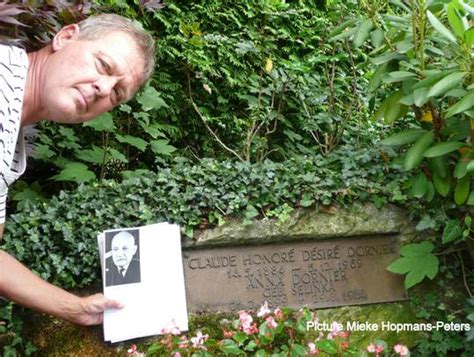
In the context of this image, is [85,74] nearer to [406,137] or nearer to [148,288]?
[148,288]

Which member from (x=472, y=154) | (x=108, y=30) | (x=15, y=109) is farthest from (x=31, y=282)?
(x=472, y=154)

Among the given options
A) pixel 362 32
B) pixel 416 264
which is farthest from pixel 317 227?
pixel 362 32

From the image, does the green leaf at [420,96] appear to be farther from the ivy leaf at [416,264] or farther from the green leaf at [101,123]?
the green leaf at [101,123]

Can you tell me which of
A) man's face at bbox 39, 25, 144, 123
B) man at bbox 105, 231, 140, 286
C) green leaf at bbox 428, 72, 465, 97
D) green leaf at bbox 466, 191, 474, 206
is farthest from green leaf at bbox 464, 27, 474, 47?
man at bbox 105, 231, 140, 286

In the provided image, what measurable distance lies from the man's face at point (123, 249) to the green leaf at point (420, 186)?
1217 mm

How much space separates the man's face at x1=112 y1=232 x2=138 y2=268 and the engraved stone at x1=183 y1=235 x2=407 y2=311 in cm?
26

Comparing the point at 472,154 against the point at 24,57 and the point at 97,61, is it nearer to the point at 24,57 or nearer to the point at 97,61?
the point at 97,61

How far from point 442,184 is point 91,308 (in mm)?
1531

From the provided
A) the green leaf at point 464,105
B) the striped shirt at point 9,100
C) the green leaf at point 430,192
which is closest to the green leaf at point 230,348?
the striped shirt at point 9,100

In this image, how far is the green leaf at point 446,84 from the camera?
6.52ft

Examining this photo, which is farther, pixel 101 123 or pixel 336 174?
pixel 101 123

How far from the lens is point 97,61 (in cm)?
186

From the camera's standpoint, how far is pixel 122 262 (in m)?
2.16

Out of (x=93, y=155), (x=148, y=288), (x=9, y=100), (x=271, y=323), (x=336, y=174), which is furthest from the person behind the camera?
(x=93, y=155)
